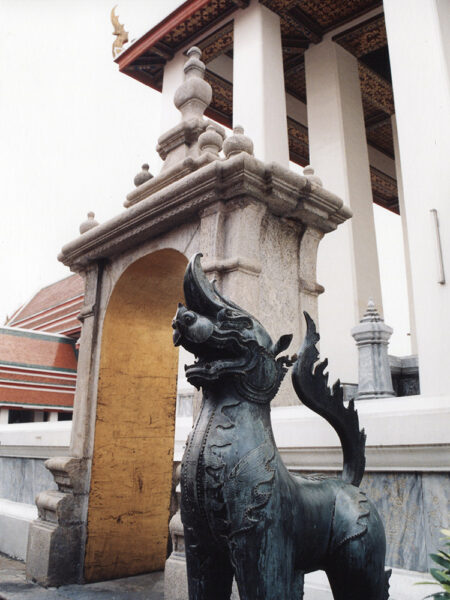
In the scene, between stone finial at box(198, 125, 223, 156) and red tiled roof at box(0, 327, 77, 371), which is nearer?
stone finial at box(198, 125, 223, 156)

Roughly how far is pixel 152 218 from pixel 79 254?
1007mm

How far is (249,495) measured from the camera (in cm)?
153

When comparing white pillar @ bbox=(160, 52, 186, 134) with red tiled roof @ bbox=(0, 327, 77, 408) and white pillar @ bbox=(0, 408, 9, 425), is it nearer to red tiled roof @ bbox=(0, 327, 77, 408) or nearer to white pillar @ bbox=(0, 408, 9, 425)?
red tiled roof @ bbox=(0, 327, 77, 408)

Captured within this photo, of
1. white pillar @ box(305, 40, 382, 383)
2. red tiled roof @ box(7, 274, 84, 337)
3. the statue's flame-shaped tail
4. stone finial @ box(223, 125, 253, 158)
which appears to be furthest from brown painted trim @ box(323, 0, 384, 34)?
the statue's flame-shaped tail

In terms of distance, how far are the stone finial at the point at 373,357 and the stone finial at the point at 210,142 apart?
3708 millimetres

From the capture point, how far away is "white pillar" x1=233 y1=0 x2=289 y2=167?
28.2 feet

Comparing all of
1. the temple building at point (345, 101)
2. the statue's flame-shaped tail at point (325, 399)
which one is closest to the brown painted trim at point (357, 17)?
the temple building at point (345, 101)

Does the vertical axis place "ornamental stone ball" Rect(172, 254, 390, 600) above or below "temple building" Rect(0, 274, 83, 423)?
below

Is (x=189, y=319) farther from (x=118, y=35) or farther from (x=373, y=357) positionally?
(x=118, y=35)

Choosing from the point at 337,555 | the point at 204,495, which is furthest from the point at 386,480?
the point at 204,495

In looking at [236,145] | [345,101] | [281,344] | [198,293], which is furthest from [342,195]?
[198,293]

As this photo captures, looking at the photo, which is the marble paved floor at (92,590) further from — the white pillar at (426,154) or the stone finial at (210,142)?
the white pillar at (426,154)

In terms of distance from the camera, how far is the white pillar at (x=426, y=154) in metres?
5.95

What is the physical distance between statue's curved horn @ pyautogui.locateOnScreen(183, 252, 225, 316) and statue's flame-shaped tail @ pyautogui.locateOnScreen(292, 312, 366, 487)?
0.35m
